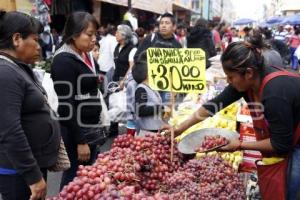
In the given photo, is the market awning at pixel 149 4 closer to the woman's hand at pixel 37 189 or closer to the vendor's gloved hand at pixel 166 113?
the vendor's gloved hand at pixel 166 113

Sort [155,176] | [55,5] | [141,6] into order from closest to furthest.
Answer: [155,176] → [55,5] → [141,6]

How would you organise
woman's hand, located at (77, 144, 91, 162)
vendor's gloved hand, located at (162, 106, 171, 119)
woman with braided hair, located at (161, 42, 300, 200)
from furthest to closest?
vendor's gloved hand, located at (162, 106, 171, 119) → woman's hand, located at (77, 144, 91, 162) → woman with braided hair, located at (161, 42, 300, 200)

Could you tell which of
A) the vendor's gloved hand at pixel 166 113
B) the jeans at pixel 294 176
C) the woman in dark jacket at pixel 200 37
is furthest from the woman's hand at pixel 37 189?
the woman in dark jacket at pixel 200 37

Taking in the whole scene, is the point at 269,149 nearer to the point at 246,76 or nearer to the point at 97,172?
the point at 246,76

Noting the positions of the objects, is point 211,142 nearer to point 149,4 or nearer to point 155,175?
point 155,175

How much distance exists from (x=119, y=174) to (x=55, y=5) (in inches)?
412

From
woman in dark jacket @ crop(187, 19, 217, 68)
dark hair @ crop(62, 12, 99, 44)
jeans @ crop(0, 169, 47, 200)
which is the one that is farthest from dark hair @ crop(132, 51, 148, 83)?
woman in dark jacket @ crop(187, 19, 217, 68)

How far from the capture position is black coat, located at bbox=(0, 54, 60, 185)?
219 cm

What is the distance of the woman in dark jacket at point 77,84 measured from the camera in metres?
3.15

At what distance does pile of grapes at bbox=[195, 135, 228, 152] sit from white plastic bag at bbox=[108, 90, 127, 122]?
2.68 meters

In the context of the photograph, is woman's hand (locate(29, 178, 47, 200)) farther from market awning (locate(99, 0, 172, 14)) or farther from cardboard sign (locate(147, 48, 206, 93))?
market awning (locate(99, 0, 172, 14))

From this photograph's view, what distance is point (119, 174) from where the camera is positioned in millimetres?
2365

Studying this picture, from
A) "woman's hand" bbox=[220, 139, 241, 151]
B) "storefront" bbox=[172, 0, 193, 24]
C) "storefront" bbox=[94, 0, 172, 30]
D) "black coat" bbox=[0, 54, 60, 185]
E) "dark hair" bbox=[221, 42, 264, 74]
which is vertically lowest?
"woman's hand" bbox=[220, 139, 241, 151]

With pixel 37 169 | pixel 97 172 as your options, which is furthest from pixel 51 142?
pixel 97 172
